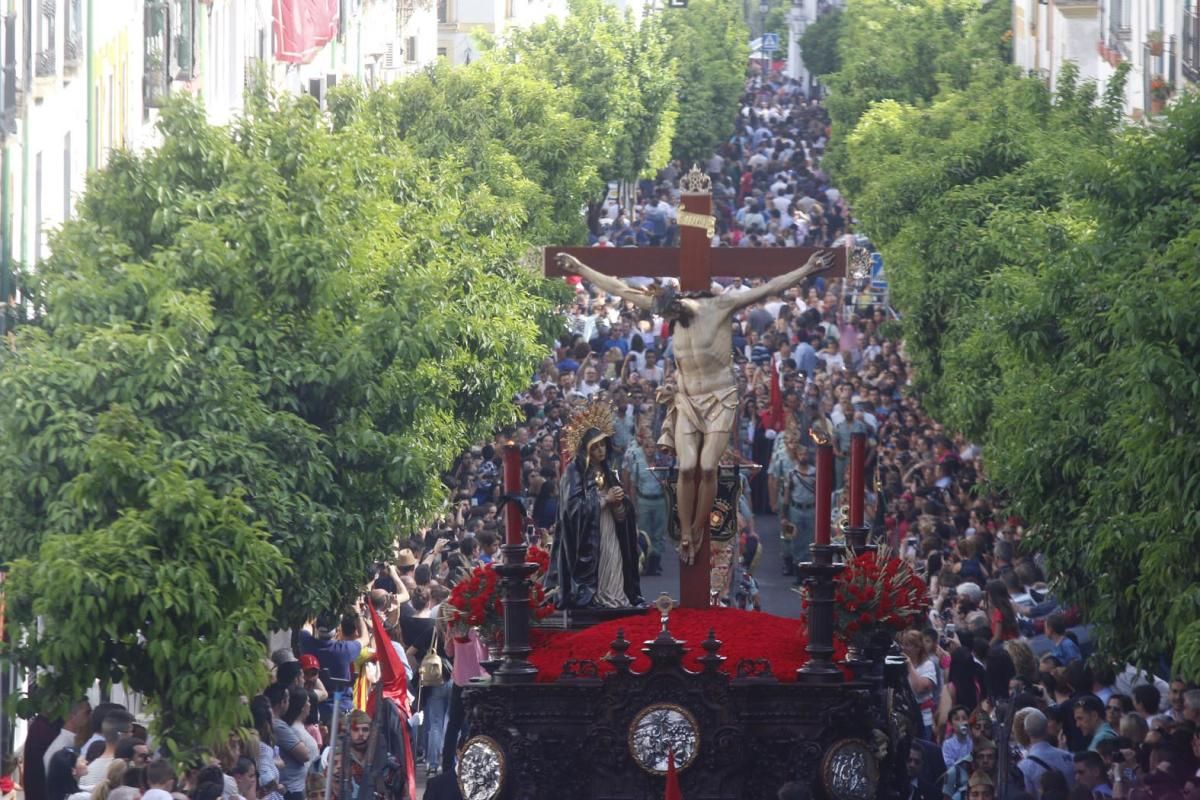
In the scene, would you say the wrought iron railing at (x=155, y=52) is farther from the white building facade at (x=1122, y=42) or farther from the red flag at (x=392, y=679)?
the red flag at (x=392, y=679)

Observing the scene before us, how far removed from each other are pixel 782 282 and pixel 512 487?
2.44 meters

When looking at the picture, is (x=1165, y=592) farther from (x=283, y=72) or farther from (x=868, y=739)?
(x=283, y=72)

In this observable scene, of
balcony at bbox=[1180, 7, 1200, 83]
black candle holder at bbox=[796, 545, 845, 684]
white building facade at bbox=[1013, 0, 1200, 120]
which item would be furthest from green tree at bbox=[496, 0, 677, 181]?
black candle holder at bbox=[796, 545, 845, 684]

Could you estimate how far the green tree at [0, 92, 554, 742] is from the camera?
2141 cm

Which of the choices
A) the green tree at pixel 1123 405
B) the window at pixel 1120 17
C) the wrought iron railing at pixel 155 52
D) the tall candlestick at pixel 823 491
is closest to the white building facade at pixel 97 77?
the wrought iron railing at pixel 155 52

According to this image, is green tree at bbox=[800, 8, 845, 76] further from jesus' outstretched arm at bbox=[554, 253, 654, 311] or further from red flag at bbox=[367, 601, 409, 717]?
jesus' outstretched arm at bbox=[554, 253, 654, 311]

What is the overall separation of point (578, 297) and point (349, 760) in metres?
34.6

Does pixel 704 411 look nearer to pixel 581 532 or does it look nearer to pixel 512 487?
pixel 581 532

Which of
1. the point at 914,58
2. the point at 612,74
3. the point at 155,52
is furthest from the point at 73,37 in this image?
the point at 914,58

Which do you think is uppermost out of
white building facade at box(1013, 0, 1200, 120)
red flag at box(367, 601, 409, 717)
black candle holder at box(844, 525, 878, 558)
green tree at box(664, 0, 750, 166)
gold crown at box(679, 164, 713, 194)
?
green tree at box(664, 0, 750, 166)

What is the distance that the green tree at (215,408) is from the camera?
21.4m

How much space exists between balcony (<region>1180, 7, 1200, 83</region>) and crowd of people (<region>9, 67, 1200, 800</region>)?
5503mm

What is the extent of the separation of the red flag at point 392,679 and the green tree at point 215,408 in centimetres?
99

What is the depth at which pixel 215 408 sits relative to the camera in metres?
24.1
